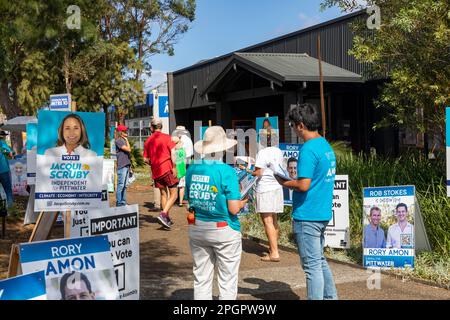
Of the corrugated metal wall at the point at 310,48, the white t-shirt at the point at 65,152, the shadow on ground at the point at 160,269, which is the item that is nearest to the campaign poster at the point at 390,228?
the shadow on ground at the point at 160,269

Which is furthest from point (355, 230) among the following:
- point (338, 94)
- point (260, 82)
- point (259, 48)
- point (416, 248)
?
point (259, 48)

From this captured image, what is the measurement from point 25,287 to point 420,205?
18.7 ft

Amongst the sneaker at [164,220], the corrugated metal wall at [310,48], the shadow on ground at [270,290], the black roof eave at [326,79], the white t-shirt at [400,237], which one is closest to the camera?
the shadow on ground at [270,290]

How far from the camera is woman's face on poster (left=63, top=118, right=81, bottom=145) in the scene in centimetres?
613

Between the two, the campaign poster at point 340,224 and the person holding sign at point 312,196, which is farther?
the campaign poster at point 340,224

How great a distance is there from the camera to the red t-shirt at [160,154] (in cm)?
1021

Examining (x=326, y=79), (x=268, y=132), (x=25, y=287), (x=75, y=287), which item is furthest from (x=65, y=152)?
(x=326, y=79)

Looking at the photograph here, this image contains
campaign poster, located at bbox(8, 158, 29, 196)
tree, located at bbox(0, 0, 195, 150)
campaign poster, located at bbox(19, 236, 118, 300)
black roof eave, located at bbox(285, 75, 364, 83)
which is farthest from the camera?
tree, located at bbox(0, 0, 195, 150)

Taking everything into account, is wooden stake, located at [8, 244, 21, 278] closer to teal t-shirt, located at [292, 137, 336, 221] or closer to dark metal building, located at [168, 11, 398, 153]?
teal t-shirt, located at [292, 137, 336, 221]

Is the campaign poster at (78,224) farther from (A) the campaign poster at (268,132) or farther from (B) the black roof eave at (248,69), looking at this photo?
(B) the black roof eave at (248,69)

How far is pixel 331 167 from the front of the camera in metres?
4.88

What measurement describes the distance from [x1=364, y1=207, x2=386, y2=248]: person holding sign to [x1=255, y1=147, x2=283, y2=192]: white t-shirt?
1.29 meters

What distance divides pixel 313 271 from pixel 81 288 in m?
1.88

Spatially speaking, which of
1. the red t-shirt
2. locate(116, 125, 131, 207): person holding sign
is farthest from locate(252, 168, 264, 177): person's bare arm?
locate(116, 125, 131, 207): person holding sign
